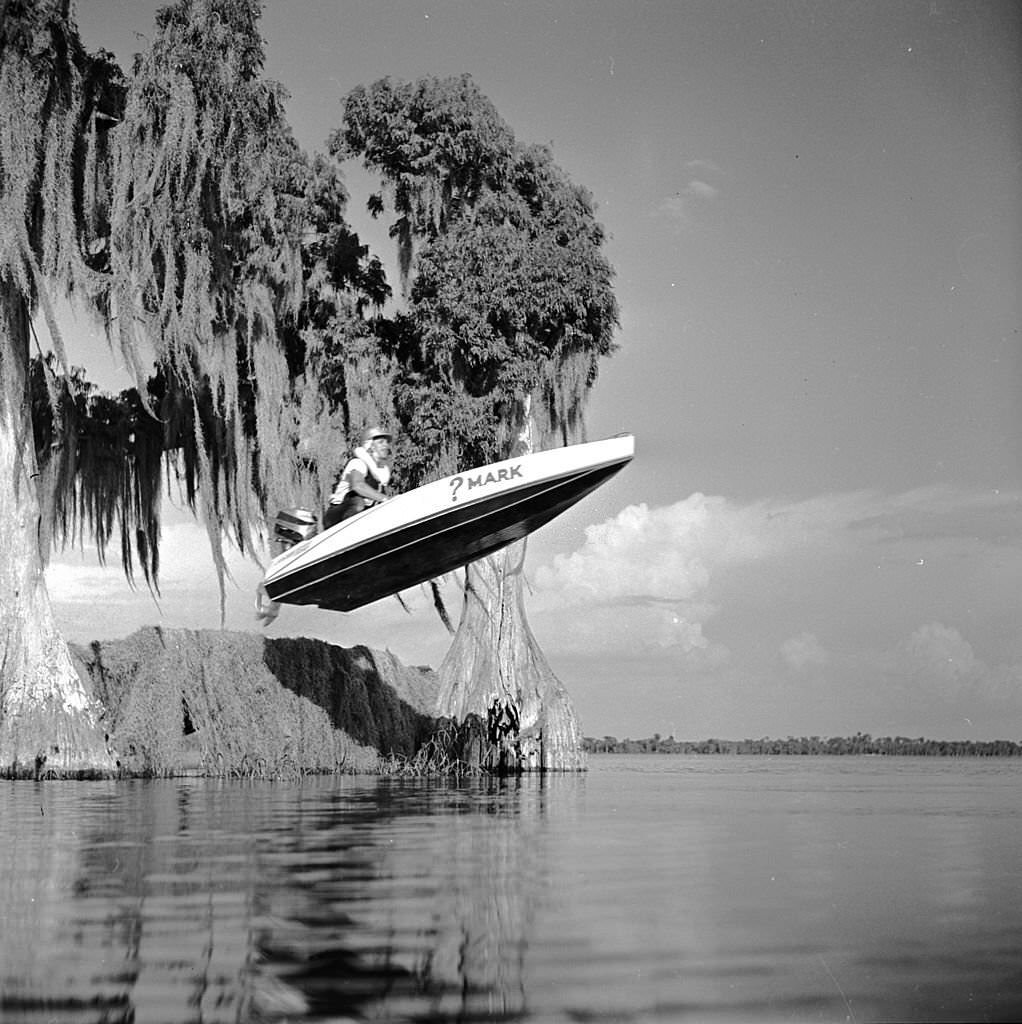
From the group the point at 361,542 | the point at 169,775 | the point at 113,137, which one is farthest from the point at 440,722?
the point at 113,137

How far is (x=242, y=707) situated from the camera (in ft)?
64.8

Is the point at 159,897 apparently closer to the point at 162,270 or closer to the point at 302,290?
the point at 162,270

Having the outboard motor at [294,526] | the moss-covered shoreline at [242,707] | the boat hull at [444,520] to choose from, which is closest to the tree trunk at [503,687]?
the moss-covered shoreline at [242,707]

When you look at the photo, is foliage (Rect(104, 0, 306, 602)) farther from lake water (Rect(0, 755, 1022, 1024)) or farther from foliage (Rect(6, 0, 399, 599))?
lake water (Rect(0, 755, 1022, 1024))

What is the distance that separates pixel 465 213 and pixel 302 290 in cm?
274

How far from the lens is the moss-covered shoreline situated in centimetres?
1911

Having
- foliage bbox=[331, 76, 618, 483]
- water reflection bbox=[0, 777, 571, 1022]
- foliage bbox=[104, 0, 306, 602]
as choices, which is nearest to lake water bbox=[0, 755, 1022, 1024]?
water reflection bbox=[0, 777, 571, 1022]

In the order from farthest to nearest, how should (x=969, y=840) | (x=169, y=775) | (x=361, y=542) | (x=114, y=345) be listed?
(x=169, y=775)
(x=114, y=345)
(x=361, y=542)
(x=969, y=840)

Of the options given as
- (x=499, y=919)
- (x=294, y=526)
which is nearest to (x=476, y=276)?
(x=294, y=526)

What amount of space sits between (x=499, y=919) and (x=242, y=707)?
14847 mm

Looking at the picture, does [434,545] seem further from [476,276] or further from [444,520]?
[476,276]

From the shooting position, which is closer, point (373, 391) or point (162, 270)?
point (162, 270)

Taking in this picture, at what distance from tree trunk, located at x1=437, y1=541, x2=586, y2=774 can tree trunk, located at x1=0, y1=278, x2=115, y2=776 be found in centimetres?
520

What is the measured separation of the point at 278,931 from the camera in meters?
5.05
